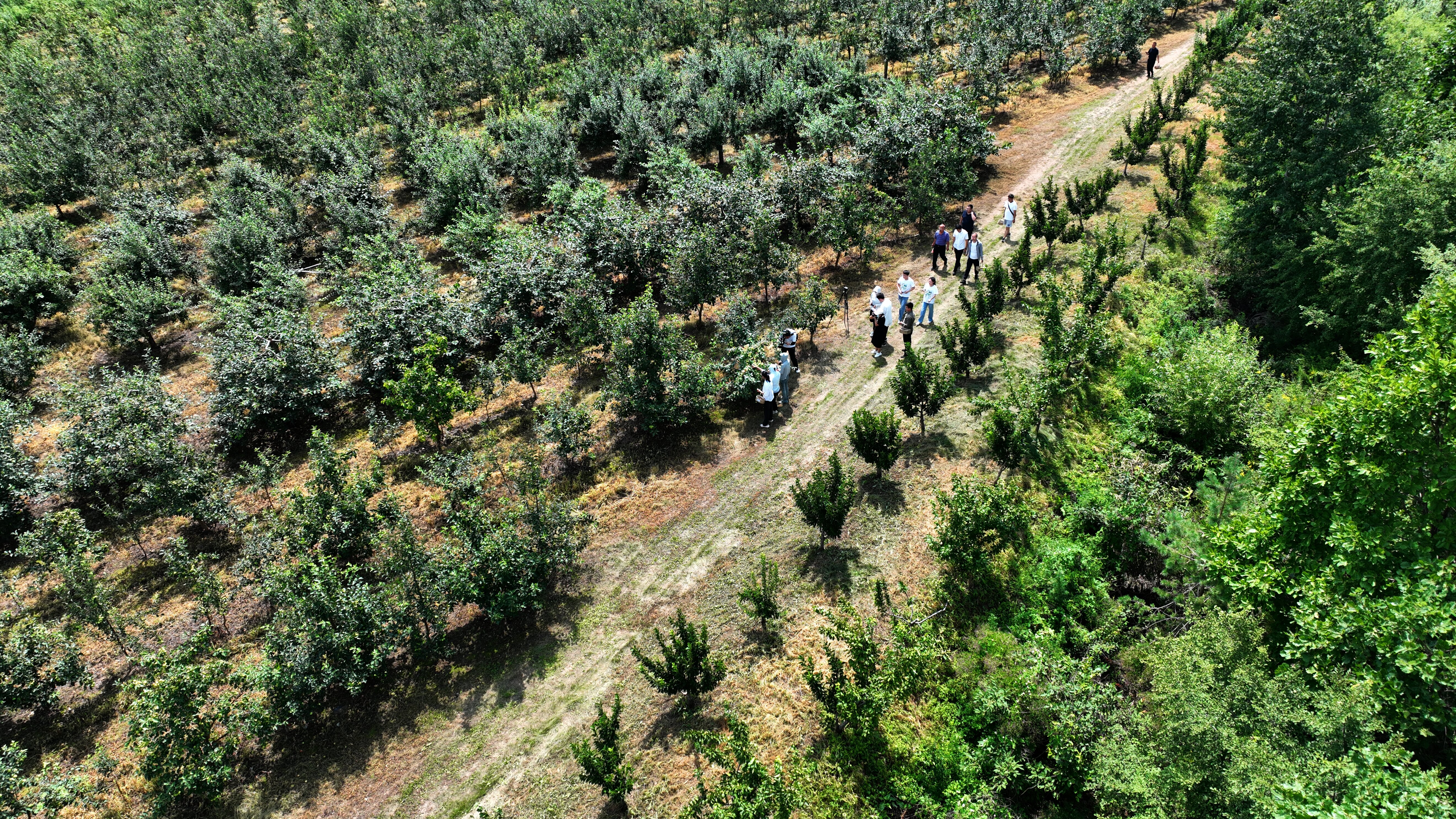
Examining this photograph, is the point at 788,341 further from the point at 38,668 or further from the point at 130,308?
the point at 130,308

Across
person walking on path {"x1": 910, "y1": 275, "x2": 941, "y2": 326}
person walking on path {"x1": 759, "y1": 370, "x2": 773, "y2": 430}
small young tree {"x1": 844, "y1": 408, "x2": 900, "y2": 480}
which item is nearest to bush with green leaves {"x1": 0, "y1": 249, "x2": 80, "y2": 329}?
person walking on path {"x1": 759, "y1": 370, "x2": 773, "y2": 430}

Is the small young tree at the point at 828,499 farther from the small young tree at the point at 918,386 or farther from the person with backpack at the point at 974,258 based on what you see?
the person with backpack at the point at 974,258

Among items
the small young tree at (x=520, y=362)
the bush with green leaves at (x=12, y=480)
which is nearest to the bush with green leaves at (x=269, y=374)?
the bush with green leaves at (x=12, y=480)

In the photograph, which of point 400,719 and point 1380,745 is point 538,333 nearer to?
point 400,719

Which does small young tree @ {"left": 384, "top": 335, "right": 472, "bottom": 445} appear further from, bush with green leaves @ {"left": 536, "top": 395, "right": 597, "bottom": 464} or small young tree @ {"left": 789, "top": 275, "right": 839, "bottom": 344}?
small young tree @ {"left": 789, "top": 275, "right": 839, "bottom": 344}

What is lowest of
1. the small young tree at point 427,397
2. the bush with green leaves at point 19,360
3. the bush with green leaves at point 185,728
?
the bush with green leaves at point 185,728
